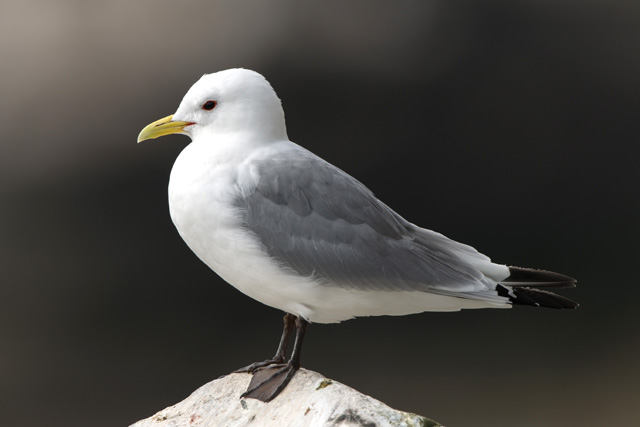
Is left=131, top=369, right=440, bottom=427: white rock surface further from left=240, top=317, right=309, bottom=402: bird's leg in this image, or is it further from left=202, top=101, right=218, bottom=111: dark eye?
left=202, top=101, right=218, bottom=111: dark eye

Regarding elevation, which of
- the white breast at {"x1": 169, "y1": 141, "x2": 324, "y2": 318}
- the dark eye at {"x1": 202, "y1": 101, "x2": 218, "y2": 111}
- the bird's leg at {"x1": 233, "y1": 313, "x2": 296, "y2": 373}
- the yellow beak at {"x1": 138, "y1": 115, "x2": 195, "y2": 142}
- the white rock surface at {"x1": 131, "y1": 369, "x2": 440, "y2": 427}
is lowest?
the white rock surface at {"x1": 131, "y1": 369, "x2": 440, "y2": 427}

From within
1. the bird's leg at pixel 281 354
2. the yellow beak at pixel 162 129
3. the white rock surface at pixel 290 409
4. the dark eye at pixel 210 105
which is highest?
the dark eye at pixel 210 105

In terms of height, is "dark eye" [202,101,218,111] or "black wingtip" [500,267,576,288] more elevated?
"dark eye" [202,101,218,111]

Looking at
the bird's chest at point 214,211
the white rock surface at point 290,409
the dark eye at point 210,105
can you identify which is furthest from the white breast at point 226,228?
the white rock surface at point 290,409

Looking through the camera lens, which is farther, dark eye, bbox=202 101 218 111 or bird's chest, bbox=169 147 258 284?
dark eye, bbox=202 101 218 111

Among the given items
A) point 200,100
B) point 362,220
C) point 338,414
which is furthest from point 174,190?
point 338,414

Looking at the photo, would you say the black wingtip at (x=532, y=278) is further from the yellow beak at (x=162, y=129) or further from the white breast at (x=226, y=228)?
the yellow beak at (x=162, y=129)

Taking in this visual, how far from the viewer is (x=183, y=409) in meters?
2.78

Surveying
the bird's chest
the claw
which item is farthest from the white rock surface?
the bird's chest

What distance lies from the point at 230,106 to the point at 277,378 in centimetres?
85

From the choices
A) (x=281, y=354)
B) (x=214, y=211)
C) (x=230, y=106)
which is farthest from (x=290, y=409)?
(x=230, y=106)

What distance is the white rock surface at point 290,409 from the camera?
236 centimetres

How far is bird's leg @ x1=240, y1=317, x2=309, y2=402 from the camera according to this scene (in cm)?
262

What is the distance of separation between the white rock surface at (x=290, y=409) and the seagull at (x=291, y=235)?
47 mm
